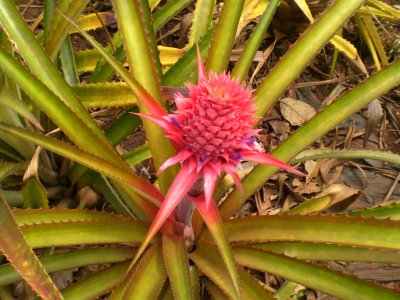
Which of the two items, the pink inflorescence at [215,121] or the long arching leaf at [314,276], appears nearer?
the pink inflorescence at [215,121]

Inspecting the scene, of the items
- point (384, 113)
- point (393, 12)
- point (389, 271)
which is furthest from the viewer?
point (384, 113)

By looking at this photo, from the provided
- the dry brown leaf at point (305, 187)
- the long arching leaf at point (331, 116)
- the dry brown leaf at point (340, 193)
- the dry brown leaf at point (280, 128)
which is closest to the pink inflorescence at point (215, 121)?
the long arching leaf at point (331, 116)

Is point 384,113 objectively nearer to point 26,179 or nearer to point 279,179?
point 279,179

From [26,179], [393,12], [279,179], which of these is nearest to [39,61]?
[26,179]

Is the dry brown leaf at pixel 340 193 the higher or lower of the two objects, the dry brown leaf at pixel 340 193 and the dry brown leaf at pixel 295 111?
the lower

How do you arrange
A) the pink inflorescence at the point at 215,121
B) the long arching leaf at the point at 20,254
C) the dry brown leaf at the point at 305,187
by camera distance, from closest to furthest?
the long arching leaf at the point at 20,254 < the pink inflorescence at the point at 215,121 < the dry brown leaf at the point at 305,187

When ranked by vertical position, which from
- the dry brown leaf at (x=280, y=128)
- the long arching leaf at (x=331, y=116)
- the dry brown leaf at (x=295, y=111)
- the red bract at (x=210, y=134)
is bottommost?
the red bract at (x=210, y=134)

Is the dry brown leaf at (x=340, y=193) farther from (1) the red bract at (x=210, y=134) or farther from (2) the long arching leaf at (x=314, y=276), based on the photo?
(1) the red bract at (x=210, y=134)
